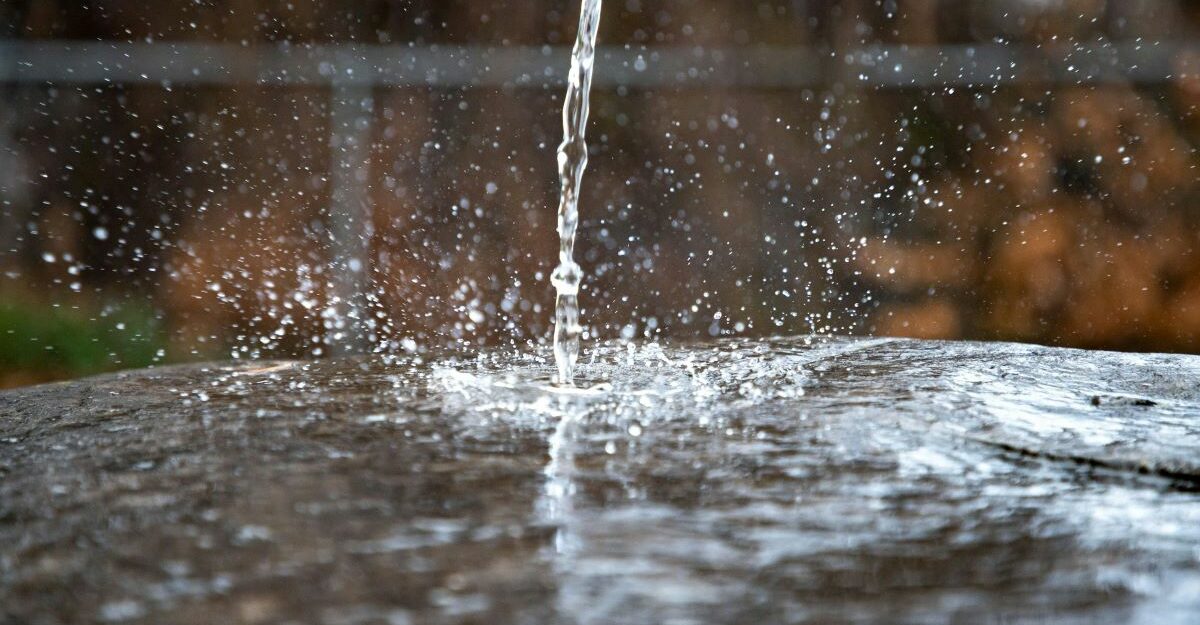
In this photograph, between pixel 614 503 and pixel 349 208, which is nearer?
pixel 614 503

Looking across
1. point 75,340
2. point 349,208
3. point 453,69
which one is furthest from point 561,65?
point 75,340

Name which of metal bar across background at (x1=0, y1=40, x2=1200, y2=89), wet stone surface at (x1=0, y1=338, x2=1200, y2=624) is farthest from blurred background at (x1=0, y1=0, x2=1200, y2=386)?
wet stone surface at (x1=0, y1=338, x2=1200, y2=624)

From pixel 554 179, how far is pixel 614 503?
3.27 meters

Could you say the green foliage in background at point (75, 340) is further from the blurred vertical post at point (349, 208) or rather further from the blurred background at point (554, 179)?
the blurred vertical post at point (349, 208)

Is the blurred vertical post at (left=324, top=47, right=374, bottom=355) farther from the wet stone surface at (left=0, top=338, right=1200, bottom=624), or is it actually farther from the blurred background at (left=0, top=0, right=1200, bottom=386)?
the wet stone surface at (left=0, top=338, right=1200, bottom=624)

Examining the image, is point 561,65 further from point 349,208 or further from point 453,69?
point 349,208

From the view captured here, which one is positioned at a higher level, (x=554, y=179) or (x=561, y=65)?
(x=561, y=65)

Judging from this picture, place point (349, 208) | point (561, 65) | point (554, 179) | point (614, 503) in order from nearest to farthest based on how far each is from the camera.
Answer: point (614, 503)
point (349, 208)
point (554, 179)
point (561, 65)

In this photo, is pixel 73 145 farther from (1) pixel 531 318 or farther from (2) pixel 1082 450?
(2) pixel 1082 450

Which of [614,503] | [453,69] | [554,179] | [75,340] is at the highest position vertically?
[453,69]

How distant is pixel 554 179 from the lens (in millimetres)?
3980

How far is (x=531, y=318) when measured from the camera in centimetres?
398

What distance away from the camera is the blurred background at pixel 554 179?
393 centimetres

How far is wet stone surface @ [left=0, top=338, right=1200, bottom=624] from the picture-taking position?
58 cm
